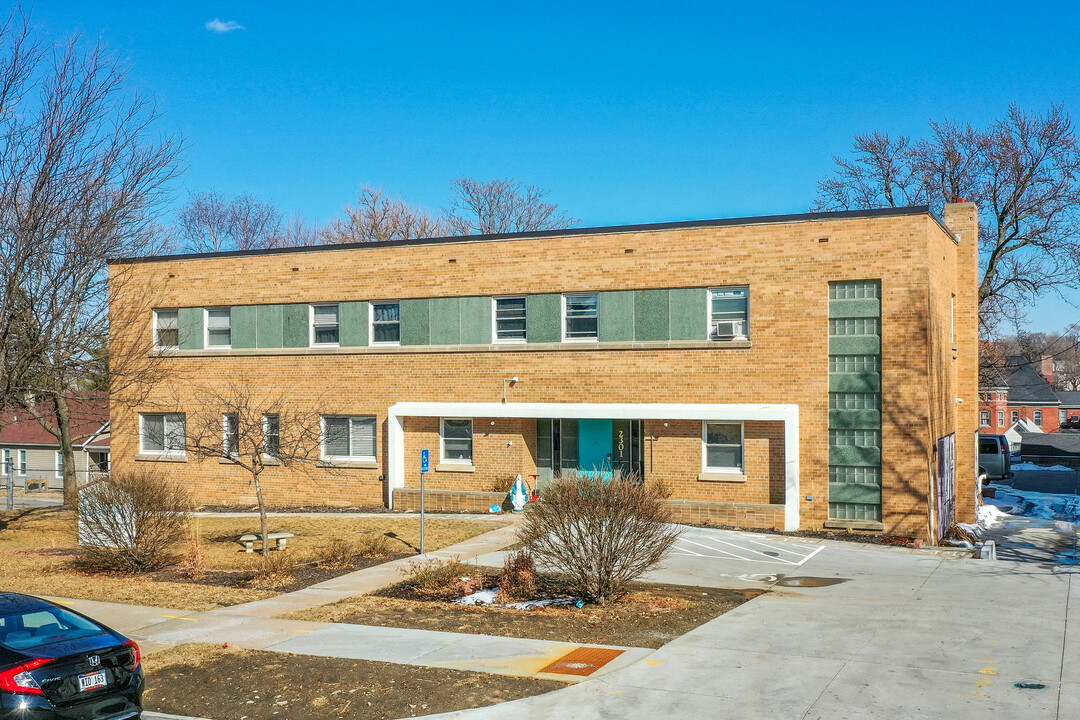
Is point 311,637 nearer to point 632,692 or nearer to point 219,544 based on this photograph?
point 632,692

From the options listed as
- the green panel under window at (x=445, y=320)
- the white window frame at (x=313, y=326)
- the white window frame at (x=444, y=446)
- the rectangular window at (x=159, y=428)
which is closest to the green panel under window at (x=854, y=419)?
the white window frame at (x=444, y=446)

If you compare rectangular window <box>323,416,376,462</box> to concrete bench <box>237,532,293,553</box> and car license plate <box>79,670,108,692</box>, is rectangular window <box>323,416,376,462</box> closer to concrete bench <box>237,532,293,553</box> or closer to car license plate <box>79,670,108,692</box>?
concrete bench <box>237,532,293,553</box>

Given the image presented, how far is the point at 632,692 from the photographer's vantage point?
9508mm

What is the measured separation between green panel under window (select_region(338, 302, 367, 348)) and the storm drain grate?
53.6ft

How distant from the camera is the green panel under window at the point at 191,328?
27969 mm

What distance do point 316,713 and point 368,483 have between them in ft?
55.6

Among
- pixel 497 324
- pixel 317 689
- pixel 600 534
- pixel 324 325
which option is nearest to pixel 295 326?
pixel 324 325

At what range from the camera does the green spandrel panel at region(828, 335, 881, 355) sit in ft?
70.0

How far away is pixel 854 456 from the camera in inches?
842

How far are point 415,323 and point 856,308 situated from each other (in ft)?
36.5

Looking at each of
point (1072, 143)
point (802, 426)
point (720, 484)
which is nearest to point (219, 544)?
point (720, 484)

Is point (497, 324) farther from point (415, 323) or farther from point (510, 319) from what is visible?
point (415, 323)

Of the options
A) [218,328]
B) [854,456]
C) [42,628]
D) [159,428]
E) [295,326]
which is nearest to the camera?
[42,628]

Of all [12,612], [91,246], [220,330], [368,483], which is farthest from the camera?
[220,330]
